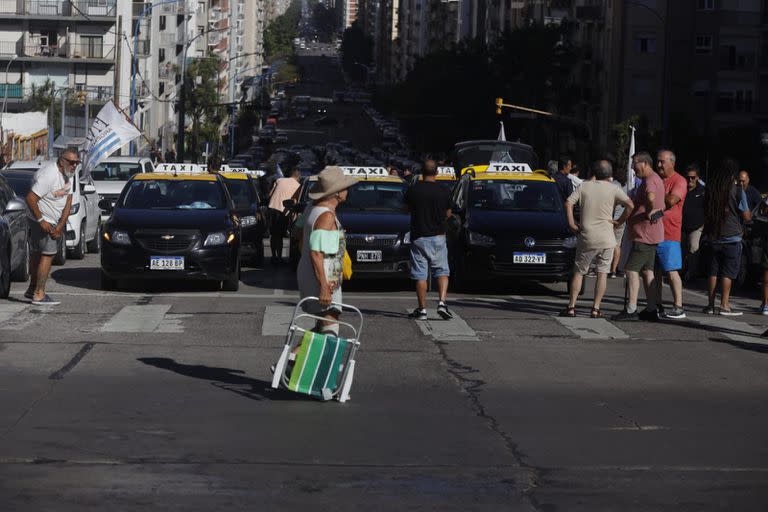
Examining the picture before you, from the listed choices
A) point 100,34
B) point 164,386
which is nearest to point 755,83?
point 100,34

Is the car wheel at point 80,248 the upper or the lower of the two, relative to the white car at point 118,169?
lower

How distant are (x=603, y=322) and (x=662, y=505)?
27.5 ft

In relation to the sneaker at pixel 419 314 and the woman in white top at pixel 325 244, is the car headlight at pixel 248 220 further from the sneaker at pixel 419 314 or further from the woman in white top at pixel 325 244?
the woman in white top at pixel 325 244

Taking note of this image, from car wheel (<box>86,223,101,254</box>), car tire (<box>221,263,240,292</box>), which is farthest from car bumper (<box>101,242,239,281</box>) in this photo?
car wheel (<box>86,223,101,254</box>)

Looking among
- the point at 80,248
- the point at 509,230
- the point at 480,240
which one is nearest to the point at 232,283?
the point at 480,240

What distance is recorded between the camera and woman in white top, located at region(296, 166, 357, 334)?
1037 centimetres

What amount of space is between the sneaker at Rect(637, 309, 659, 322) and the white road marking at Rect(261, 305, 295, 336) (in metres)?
3.91

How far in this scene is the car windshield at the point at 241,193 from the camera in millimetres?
24750

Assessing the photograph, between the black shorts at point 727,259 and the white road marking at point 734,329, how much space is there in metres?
0.54

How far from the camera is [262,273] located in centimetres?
2234

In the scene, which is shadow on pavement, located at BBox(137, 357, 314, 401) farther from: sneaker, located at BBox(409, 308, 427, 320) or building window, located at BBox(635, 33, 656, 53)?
building window, located at BBox(635, 33, 656, 53)

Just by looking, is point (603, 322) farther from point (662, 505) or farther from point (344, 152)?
point (344, 152)

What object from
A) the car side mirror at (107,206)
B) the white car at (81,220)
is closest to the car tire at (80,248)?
the white car at (81,220)

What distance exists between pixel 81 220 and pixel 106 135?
8859 mm
